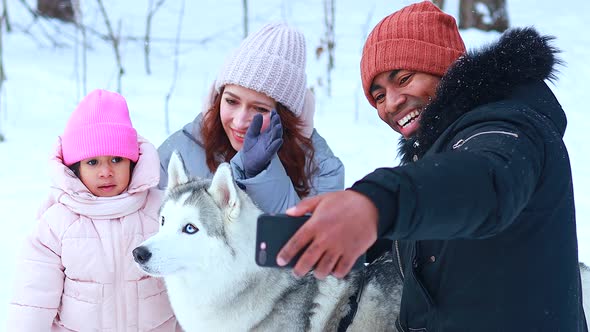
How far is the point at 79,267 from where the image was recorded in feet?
9.18

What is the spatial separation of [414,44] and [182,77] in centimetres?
669

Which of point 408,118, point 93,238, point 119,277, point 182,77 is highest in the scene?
point 408,118

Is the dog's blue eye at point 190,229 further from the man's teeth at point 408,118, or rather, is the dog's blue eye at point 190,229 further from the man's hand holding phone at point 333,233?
the man's hand holding phone at point 333,233

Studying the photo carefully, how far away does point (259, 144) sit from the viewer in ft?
9.32

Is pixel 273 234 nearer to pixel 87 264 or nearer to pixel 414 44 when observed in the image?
→ pixel 414 44

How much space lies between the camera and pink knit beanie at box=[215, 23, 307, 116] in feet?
10.3

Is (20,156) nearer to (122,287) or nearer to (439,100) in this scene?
(122,287)

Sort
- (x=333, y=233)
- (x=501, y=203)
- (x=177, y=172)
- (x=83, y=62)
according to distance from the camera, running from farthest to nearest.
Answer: (x=83, y=62) < (x=177, y=172) < (x=501, y=203) < (x=333, y=233)

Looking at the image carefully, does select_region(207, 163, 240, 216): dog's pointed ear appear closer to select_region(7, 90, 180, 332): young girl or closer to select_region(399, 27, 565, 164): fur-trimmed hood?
select_region(7, 90, 180, 332): young girl

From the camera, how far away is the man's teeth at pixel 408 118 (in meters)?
2.11

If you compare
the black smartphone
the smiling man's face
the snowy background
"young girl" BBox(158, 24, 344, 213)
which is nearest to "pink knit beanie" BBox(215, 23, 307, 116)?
"young girl" BBox(158, 24, 344, 213)

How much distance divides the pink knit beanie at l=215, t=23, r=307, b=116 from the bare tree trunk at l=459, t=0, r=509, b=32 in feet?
22.2

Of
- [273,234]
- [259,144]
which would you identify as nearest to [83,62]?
[259,144]

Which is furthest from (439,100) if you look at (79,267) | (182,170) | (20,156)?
(20,156)
